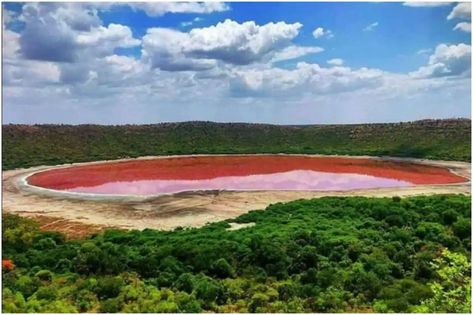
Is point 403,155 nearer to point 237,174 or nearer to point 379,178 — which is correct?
point 379,178

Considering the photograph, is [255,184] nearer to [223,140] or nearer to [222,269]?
[222,269]

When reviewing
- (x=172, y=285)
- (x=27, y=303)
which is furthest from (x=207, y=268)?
(x=27, y=303)

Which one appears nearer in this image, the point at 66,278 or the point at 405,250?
the point at 66,278

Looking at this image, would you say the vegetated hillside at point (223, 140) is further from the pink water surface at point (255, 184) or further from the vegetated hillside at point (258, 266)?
the vegetated hillside at point (258, 266)

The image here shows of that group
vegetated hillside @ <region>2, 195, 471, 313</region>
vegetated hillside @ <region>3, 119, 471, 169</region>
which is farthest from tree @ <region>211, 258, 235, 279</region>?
vegetated hillside @ <region>3, 119, 471, 169</region>

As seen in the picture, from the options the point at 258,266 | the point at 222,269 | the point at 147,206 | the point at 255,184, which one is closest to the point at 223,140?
the point at 255,184

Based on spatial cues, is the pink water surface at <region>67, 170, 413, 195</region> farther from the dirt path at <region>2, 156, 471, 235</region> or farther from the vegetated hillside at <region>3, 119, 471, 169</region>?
the vegetated hillside at <region>3, 119, 471, 169</region>
